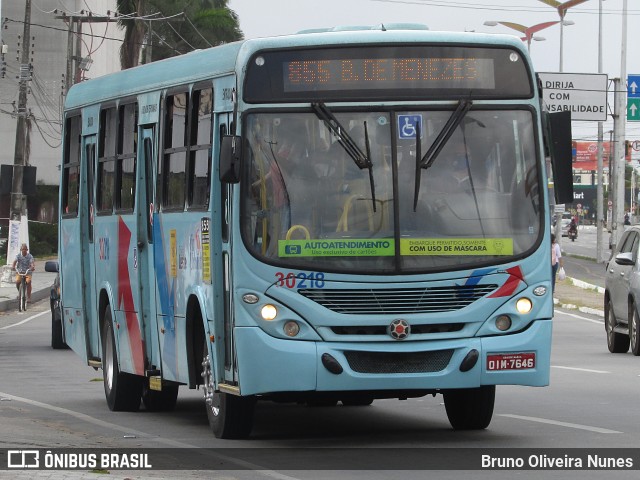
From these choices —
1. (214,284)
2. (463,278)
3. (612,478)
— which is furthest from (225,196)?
(612,478)

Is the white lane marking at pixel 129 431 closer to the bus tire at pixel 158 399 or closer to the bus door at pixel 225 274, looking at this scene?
the bus door at pixel 225 274

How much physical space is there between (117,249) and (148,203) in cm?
130

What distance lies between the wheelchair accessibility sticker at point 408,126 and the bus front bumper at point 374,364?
59.7 inches

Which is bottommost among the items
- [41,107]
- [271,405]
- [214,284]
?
[271,405]

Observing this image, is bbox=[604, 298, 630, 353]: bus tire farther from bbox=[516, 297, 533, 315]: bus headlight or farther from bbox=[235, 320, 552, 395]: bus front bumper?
bbox=[235, 320, 552, 395]: bus front bumper

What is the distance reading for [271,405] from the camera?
17.1m

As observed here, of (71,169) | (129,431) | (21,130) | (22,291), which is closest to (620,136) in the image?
(21,130)

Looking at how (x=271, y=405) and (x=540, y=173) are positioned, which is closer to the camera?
(x=540, y=173)

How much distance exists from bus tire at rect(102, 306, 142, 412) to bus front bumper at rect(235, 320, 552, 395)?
475cm

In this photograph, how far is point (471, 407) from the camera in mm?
13680

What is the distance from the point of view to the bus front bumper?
39.1ft

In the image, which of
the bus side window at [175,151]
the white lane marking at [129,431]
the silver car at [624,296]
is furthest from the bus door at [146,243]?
the silver car at [624,296]

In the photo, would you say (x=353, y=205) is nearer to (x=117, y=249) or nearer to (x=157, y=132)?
(x=157, y=132)

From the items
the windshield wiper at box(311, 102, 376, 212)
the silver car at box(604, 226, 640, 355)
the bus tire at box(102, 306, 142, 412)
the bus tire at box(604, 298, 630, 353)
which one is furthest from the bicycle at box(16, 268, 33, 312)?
the windshield wiper at box(311, 102, 376, 212)
